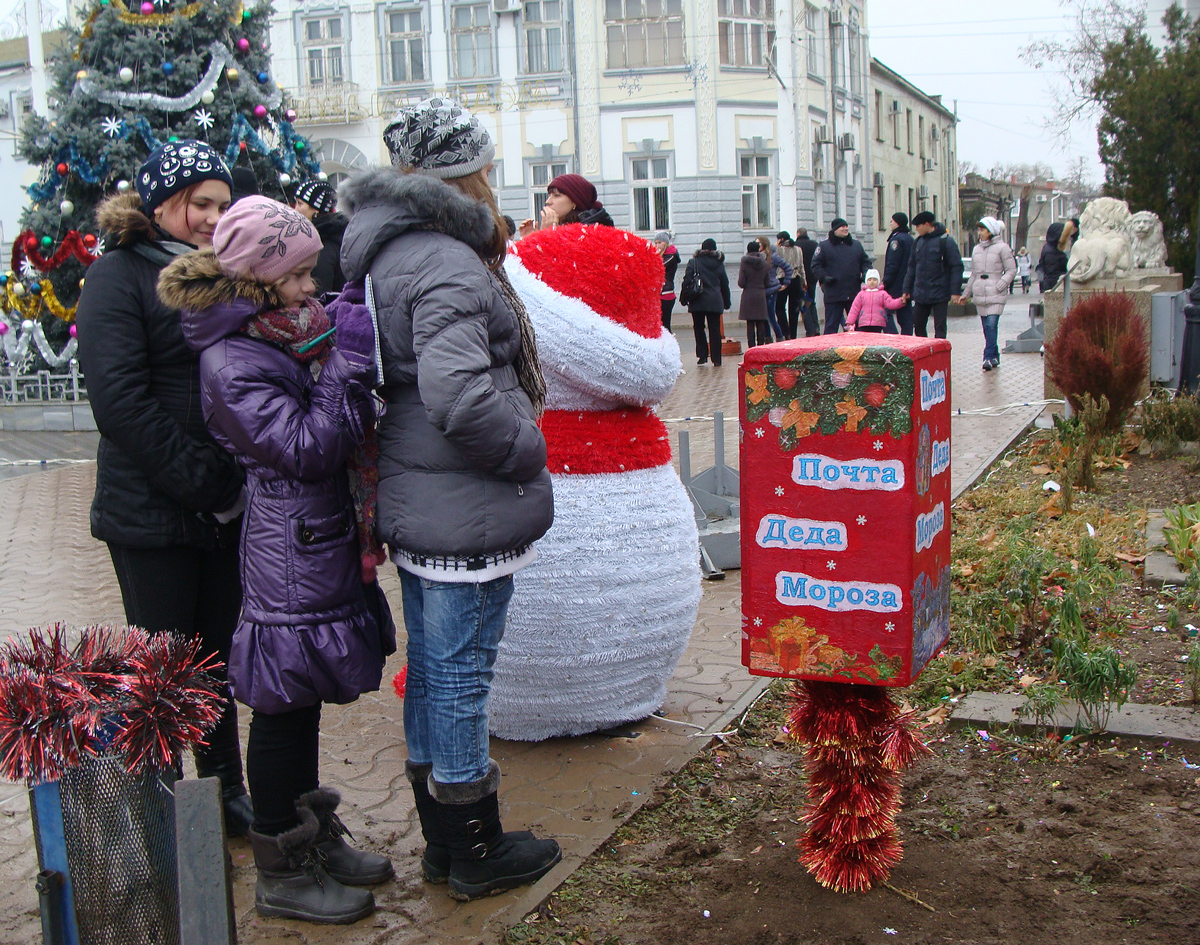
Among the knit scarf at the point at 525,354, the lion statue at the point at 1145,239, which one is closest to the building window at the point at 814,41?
the lion statue at the point at 1145,239

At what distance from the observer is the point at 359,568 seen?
2717 millimetres

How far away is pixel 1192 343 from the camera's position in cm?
844

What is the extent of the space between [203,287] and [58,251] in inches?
378

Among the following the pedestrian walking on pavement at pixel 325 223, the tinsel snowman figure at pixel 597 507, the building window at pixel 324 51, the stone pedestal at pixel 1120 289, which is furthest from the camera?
the building window at pixel 324 51

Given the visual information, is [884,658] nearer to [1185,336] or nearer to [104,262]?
[104,262]

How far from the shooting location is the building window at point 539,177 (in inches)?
1137

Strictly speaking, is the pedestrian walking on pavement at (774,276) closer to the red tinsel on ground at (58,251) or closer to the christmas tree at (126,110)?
the christmas tree at (126,110)

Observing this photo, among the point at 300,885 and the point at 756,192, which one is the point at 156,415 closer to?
the point at 300,885

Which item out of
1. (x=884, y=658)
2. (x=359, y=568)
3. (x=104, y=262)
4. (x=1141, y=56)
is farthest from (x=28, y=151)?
(x=1141, y=56)

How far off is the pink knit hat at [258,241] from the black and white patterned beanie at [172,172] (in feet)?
1.43

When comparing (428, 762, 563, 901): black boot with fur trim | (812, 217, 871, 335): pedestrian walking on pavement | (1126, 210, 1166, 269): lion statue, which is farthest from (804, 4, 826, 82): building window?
(428, 762, 563, 901): black boot with fur trim

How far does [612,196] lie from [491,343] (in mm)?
26644

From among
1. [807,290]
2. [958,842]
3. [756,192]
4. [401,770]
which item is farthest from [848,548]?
[756,192]

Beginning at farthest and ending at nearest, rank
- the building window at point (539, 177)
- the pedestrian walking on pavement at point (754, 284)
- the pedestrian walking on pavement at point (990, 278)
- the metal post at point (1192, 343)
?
the building window at point (539, 177)
the pedestrian walking on pavement at point (754, 284)
the pedestrian walking on pavement at point (990, 278)
the metal post at point (1192, 343)
